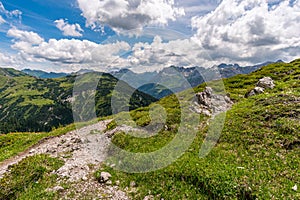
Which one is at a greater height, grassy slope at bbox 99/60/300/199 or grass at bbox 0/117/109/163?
grassy slope at bbox 99/60/300/199

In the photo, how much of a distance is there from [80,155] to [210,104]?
56.0ft

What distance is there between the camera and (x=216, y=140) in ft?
60.5

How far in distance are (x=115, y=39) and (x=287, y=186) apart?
18395mm

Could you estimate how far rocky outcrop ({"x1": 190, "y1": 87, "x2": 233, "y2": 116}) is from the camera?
83.7ft

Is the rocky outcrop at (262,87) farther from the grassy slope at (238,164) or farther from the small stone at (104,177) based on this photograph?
the small stone at (104,177)

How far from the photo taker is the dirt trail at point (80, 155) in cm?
1515

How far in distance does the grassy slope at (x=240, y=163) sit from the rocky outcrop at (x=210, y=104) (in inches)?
184

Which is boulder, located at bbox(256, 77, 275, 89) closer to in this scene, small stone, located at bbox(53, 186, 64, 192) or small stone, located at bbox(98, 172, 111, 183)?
small stone, located at bbox(98, 172, 111, 183)

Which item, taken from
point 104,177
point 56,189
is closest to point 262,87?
point 104,177

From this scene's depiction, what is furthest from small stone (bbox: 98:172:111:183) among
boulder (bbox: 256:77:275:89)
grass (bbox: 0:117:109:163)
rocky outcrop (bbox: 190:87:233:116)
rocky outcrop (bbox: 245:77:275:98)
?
boulder (bbox: 256:77:275:89)

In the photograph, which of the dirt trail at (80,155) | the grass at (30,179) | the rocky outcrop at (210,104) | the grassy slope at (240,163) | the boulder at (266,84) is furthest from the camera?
the boulder at (266,84)

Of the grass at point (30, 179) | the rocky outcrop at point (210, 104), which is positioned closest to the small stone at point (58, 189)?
the grass at point (30, 179)

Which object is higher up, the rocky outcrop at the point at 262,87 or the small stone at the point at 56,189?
the rocky outcrop at the point at 262,87

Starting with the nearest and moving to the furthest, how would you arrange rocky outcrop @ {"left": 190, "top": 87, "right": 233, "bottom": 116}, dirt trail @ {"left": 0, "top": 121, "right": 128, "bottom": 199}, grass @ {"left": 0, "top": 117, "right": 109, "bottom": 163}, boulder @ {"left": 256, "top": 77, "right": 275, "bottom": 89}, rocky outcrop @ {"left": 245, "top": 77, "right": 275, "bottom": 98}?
1. dirt trail @ {"left": 0, "top": 121, "right": 128, "bottom": 199}
2. grass @ {"left": 0, "top": 117, "right": 109, "bottom": 163}
3. rocky outcrop @ {"left": 190, "top": 87, "right": 233, "bottom": 116}
4. rocky outcrop @ {"left": 245, "top": 77, "right": 275, "bottom": 98}
5. boulder @ {"left": 256, "top": 77, "right": 275, "bottom": 89}
